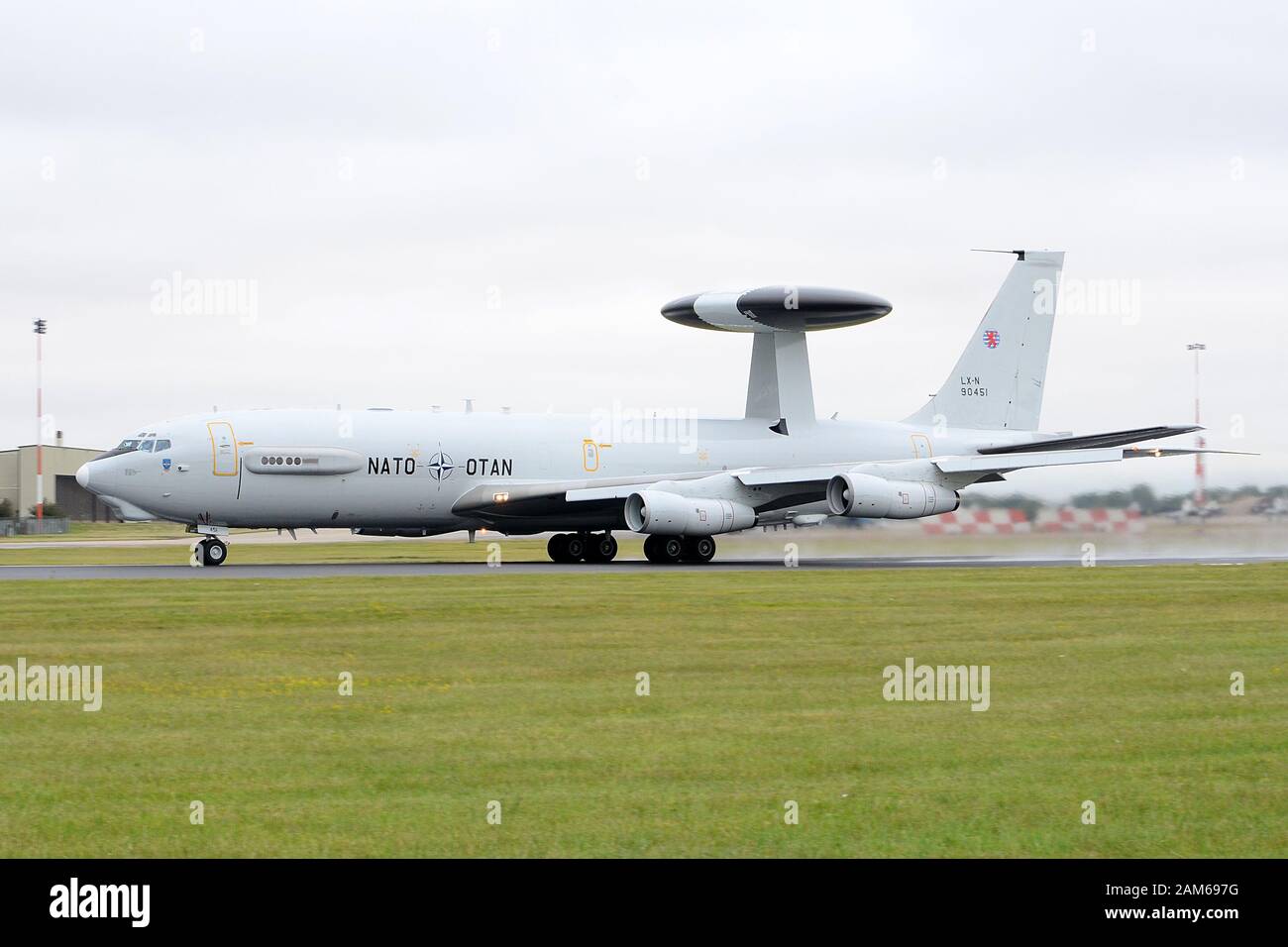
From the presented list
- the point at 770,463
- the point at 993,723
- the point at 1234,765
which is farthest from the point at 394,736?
the point at 770,463

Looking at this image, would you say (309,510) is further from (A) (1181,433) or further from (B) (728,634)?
(A) (1181,433)

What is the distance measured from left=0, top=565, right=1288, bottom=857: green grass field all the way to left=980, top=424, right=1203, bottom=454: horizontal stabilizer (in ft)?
64.8

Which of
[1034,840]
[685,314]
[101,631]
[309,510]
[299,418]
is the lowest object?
[1034,840]

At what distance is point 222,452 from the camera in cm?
3866

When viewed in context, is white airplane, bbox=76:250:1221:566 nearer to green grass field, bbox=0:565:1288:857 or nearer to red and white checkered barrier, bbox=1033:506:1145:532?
red and white checkered barrier, bbox=1033:506:1145:532

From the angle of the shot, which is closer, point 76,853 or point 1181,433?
point 76,853

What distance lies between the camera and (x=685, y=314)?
46594 millimetres

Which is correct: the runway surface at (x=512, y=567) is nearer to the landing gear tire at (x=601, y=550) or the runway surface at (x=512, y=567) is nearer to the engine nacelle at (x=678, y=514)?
the landing gear tire at (x=601, y=550)

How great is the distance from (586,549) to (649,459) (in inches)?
137

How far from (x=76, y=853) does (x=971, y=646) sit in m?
13.0

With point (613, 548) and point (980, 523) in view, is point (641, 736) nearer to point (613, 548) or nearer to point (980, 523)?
point (613, 548)

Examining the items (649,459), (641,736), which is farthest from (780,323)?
(641,736)

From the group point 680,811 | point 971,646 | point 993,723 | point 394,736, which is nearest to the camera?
point 680,811

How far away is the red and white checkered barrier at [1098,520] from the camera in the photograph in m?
43.2
